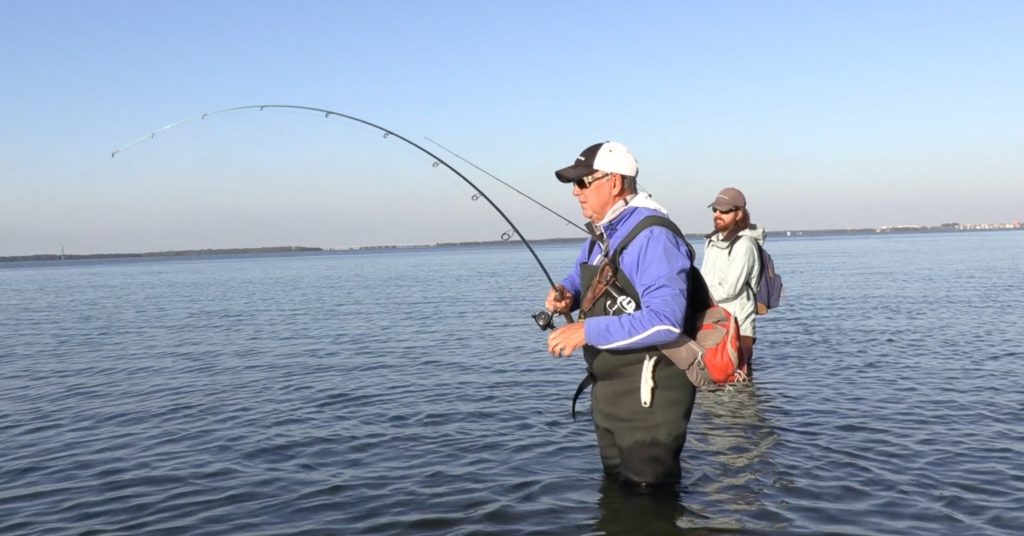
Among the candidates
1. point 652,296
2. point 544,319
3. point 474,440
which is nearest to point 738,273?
point 474,440

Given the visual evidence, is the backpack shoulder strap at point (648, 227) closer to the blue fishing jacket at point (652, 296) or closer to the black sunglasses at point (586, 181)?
the blue fishing jacket at point (652, 296)

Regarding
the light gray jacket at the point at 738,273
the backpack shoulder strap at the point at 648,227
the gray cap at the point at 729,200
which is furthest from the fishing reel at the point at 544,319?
the gray cap at the point at 729,200

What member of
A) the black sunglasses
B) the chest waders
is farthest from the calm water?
the black sunglasses

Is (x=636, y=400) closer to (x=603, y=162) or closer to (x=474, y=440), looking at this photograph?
(x=603, y=162)

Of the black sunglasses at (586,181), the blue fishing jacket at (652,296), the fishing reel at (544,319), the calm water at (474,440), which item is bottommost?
the calm water at (474,440)

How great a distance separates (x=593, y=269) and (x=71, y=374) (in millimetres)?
12604

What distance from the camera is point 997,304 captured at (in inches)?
869

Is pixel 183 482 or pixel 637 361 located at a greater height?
pixel 637 361

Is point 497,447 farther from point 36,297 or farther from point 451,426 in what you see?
point 36,297

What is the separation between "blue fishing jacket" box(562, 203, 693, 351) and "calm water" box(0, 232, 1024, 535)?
5.84 feet

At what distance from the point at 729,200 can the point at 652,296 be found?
474 centimetres

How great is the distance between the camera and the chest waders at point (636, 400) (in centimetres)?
464

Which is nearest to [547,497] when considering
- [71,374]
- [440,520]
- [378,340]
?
[440,520]

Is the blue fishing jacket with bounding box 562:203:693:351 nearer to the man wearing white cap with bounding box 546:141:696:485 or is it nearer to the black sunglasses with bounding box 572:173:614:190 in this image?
the man wearing white cap with bounding box 546:141:696:485
